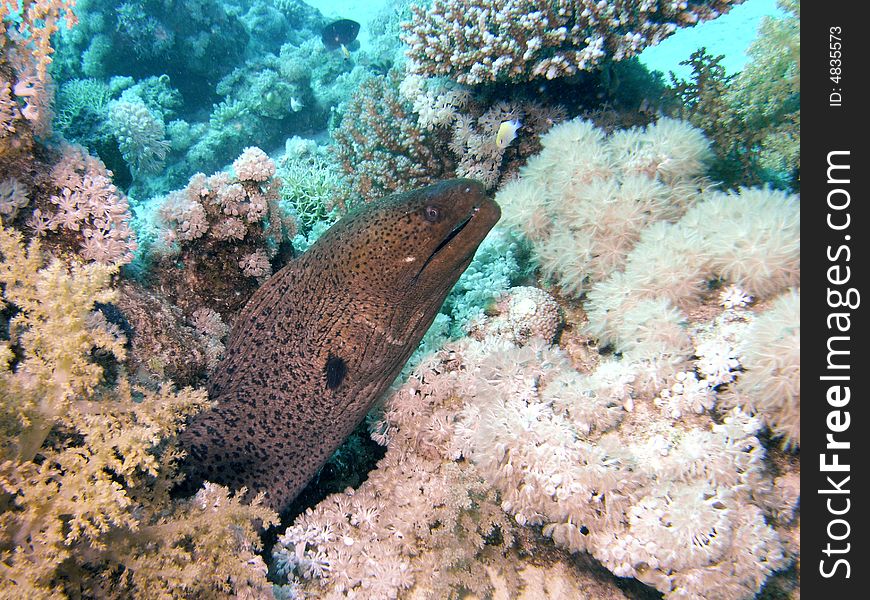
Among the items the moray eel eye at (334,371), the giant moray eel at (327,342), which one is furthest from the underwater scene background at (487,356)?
the moray eel eye at (334,371)

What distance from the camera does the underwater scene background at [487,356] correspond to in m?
1.63

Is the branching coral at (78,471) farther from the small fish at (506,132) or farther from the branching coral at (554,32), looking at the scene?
the branching coral at (554,32)

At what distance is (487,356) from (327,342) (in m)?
0.95

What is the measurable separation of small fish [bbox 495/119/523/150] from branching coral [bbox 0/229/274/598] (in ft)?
10.3

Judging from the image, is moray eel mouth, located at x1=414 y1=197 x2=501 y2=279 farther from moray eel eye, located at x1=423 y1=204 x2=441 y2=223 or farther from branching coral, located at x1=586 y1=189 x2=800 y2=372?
branching coral, located at x1=586 y1=189 x2=800 y2=372

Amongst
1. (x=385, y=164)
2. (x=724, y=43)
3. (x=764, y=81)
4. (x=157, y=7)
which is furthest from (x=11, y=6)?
(x=724, y=43)

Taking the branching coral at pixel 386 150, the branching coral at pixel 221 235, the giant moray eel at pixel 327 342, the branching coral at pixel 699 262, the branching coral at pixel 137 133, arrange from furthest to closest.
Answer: the branching coral at pixel 137 133 < the branching coral at pixel 386 150 < the branching coral at pixel 221 235 < the giant moray eel at pixel 327 342 < the branching coral at pixel 699 262

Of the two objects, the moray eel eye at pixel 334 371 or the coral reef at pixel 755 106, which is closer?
the moray eel eye at pixel 334 371

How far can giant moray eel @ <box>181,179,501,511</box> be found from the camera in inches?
101

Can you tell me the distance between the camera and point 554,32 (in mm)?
3707

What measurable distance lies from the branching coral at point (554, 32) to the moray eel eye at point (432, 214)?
1986mm

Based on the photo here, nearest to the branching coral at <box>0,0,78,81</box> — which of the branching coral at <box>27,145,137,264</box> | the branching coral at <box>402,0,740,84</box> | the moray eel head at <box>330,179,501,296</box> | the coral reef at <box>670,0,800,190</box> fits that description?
the branching coral at <box>27,145,137,264</box>

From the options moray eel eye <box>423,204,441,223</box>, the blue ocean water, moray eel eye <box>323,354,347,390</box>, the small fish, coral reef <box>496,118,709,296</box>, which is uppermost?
the blue ocean water

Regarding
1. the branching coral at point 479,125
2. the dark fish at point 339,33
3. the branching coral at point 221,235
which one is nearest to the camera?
the branching coral at point 221,235
